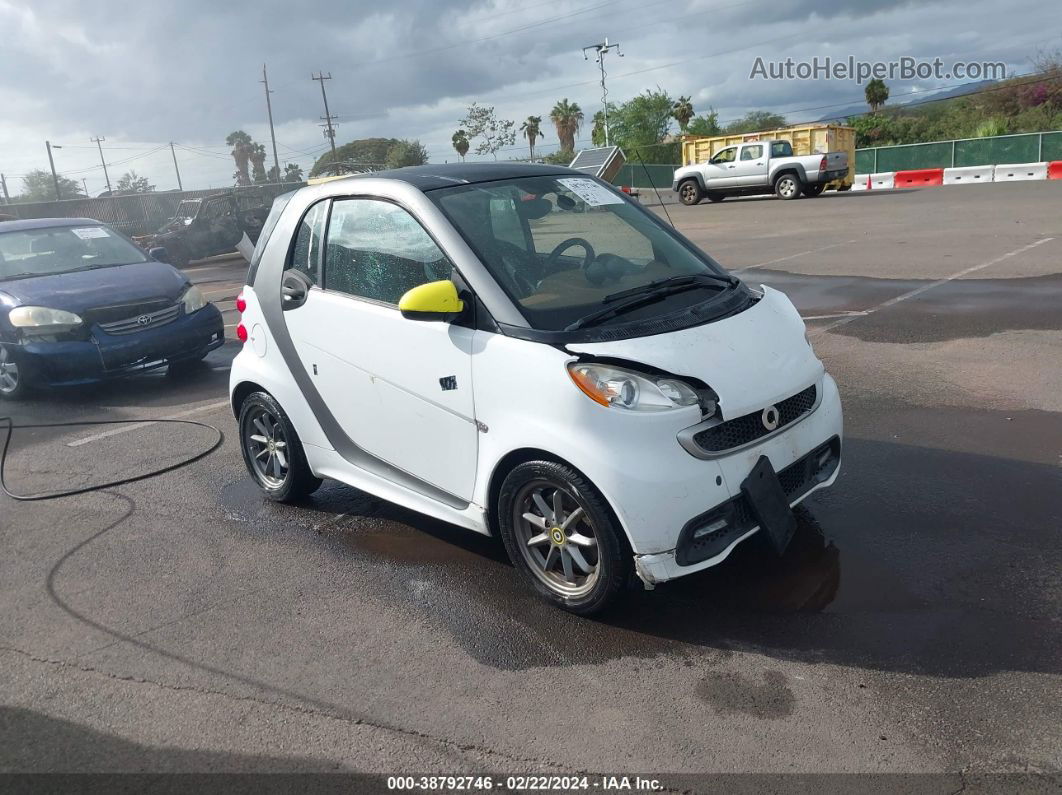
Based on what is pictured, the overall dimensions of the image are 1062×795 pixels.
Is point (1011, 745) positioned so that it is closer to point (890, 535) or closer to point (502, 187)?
point (890, 535)

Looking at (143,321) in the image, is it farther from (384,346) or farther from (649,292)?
(649,292)

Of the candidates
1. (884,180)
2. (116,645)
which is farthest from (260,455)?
(884,180)

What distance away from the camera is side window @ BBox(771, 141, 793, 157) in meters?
29.1

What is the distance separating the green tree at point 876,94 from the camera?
68125 millimetres

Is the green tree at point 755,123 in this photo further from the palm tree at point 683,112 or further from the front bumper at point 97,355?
the front bumper at point 97,355

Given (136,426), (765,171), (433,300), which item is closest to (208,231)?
(136,426)

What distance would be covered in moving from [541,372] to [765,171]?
28026 mm

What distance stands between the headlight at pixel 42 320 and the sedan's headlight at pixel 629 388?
620cm

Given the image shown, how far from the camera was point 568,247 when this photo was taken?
14.2ft

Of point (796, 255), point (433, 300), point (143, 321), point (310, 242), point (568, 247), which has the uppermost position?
point (310, 242)

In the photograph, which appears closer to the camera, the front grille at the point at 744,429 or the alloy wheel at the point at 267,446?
the front grille at the point at 744,429

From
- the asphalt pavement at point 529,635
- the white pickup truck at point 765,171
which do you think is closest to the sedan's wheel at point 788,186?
the white pickup truck at point 765,171

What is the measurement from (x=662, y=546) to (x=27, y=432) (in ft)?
20.0

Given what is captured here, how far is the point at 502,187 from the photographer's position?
4449mm
